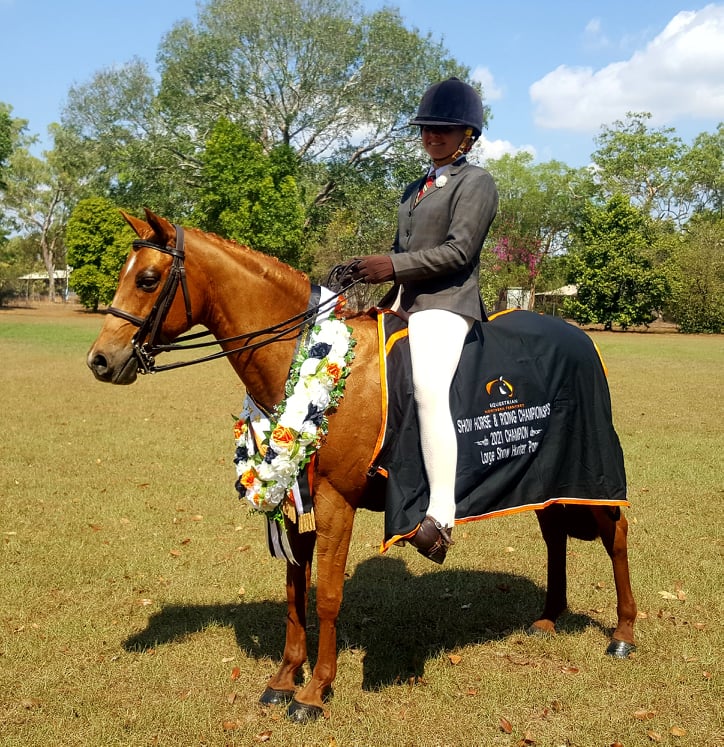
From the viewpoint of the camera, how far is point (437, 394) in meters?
4.31

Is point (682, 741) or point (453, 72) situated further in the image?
Answer: point (453, 72)

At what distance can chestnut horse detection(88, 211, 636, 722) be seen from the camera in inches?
153

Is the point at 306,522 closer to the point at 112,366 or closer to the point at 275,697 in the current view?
the point at 275,697

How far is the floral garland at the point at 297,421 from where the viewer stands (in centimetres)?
407

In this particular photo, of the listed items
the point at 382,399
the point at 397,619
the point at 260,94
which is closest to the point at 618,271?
the point at 260,94

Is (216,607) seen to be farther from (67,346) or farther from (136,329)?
(67,346)

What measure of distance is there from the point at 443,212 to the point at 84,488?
6680 mm

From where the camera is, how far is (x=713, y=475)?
1021cm

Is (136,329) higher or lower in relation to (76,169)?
lower

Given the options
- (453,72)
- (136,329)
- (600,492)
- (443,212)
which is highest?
(453,72)

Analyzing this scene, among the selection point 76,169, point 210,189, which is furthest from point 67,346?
point 76,169

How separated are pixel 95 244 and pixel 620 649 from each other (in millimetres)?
58845

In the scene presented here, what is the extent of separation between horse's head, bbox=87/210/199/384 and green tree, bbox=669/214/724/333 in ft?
159

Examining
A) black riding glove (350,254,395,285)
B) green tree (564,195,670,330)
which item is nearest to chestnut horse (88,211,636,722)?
black riding glove (350,254,395,285)
